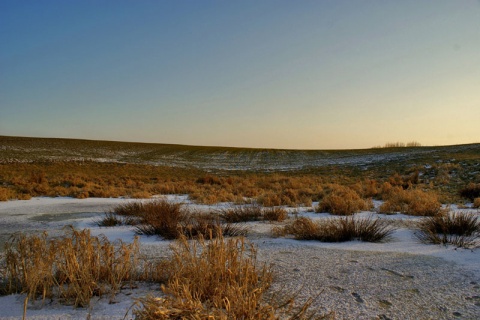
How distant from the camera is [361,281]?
3.77 meters

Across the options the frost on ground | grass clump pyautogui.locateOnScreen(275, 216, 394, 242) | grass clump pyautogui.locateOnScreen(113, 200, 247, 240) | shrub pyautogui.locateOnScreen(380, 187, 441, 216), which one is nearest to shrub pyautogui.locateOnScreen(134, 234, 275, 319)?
the frost on ground

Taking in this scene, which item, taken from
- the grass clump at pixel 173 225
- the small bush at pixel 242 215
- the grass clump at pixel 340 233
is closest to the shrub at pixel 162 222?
the grass clump at pixel 173 225

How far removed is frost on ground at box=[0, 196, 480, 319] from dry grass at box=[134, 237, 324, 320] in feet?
1.19

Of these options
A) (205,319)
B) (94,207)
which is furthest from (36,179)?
(205,319)

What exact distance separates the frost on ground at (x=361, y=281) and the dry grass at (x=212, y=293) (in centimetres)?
36

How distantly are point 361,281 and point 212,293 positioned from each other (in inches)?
66.6

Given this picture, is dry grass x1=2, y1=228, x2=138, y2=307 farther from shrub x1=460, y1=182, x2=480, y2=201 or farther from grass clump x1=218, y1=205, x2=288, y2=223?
shrub x1=460, y1=182, x2=480, y2=201

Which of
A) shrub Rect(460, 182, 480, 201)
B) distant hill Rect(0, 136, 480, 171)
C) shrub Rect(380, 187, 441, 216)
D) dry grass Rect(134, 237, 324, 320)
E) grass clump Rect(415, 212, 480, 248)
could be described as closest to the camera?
dry grass Rect(134, 237, 324, 320)

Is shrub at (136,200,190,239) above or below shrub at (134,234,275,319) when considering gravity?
below

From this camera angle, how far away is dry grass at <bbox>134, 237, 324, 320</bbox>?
2277 mm

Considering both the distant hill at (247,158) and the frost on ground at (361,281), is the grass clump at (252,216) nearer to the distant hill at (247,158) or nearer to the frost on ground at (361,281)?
the frost on ground at (361,281)

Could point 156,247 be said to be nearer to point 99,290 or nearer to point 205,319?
point 99,290

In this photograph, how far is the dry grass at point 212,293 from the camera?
7.47 ft

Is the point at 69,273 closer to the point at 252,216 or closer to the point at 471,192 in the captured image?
the point at 252,216
